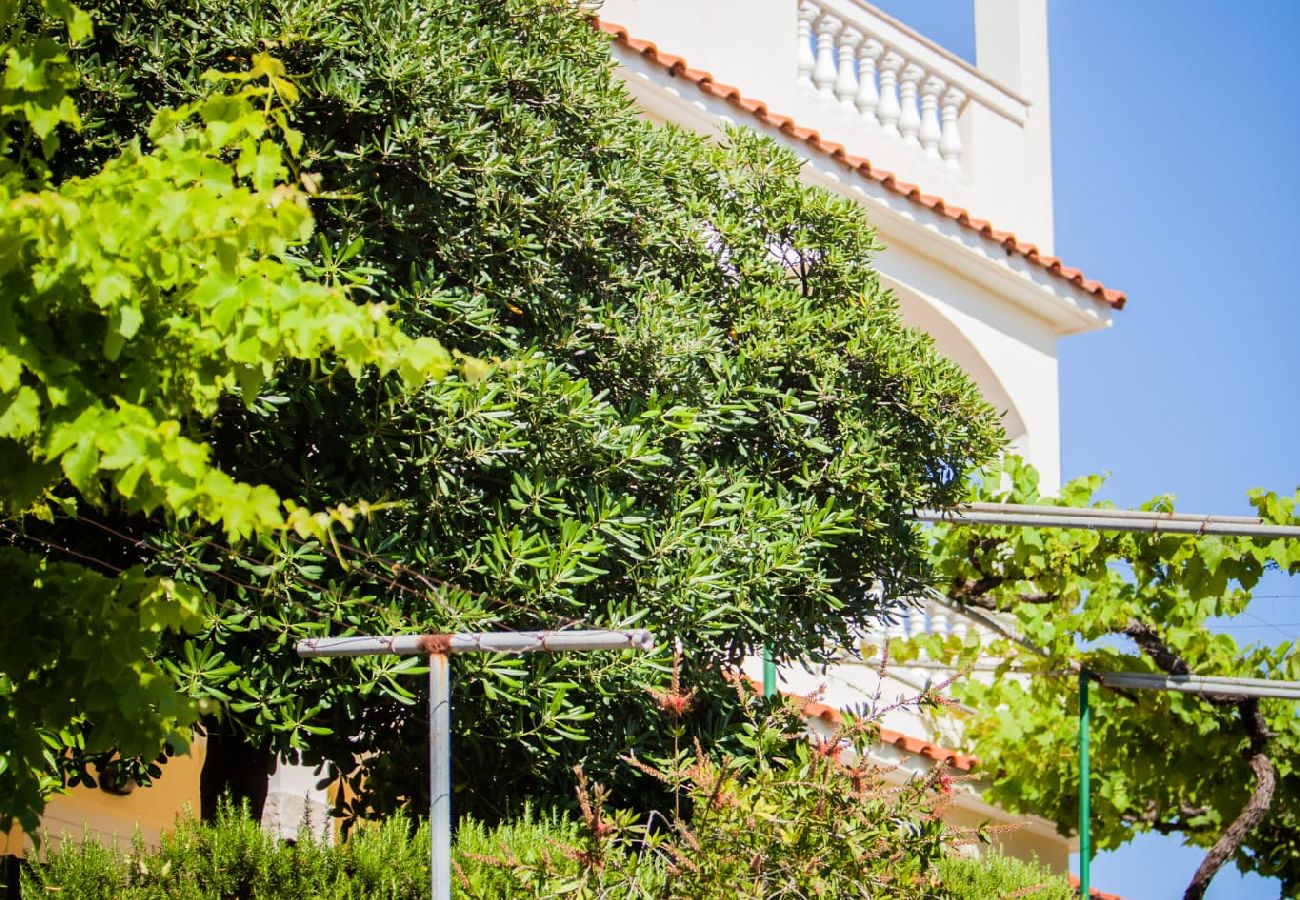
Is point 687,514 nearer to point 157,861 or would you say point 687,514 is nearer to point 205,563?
point 205,563

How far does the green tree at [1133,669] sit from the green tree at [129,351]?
5.94 meters

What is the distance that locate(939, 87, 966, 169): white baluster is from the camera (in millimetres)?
15141

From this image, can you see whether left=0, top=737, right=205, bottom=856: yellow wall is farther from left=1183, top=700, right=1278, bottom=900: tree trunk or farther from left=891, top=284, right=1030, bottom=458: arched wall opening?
left=1183, top=700, right=1278, bottom=900: tree trunk

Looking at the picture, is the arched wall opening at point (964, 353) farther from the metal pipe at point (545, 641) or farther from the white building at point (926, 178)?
the metal pipe at point (545, 641)

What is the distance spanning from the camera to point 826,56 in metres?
14.4

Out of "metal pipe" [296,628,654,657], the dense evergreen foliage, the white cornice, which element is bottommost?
the dense evergreen foliage

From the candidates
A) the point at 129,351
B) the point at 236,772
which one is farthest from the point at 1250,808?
the point at 129,351

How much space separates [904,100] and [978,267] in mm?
1734

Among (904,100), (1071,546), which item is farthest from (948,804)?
(904,100)

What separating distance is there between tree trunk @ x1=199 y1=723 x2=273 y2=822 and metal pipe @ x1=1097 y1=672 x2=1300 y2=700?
5474mm

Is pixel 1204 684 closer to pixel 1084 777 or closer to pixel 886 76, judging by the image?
pixel 1084 777

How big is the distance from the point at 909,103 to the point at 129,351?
38.2ft

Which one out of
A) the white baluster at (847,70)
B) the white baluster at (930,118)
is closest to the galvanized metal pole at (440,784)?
the white baluster at (847,70)

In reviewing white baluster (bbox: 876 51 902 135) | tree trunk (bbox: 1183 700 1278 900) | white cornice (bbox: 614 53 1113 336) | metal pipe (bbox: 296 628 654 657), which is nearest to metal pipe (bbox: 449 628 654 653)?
metal pipe (bbox: 296 628 654 657)
